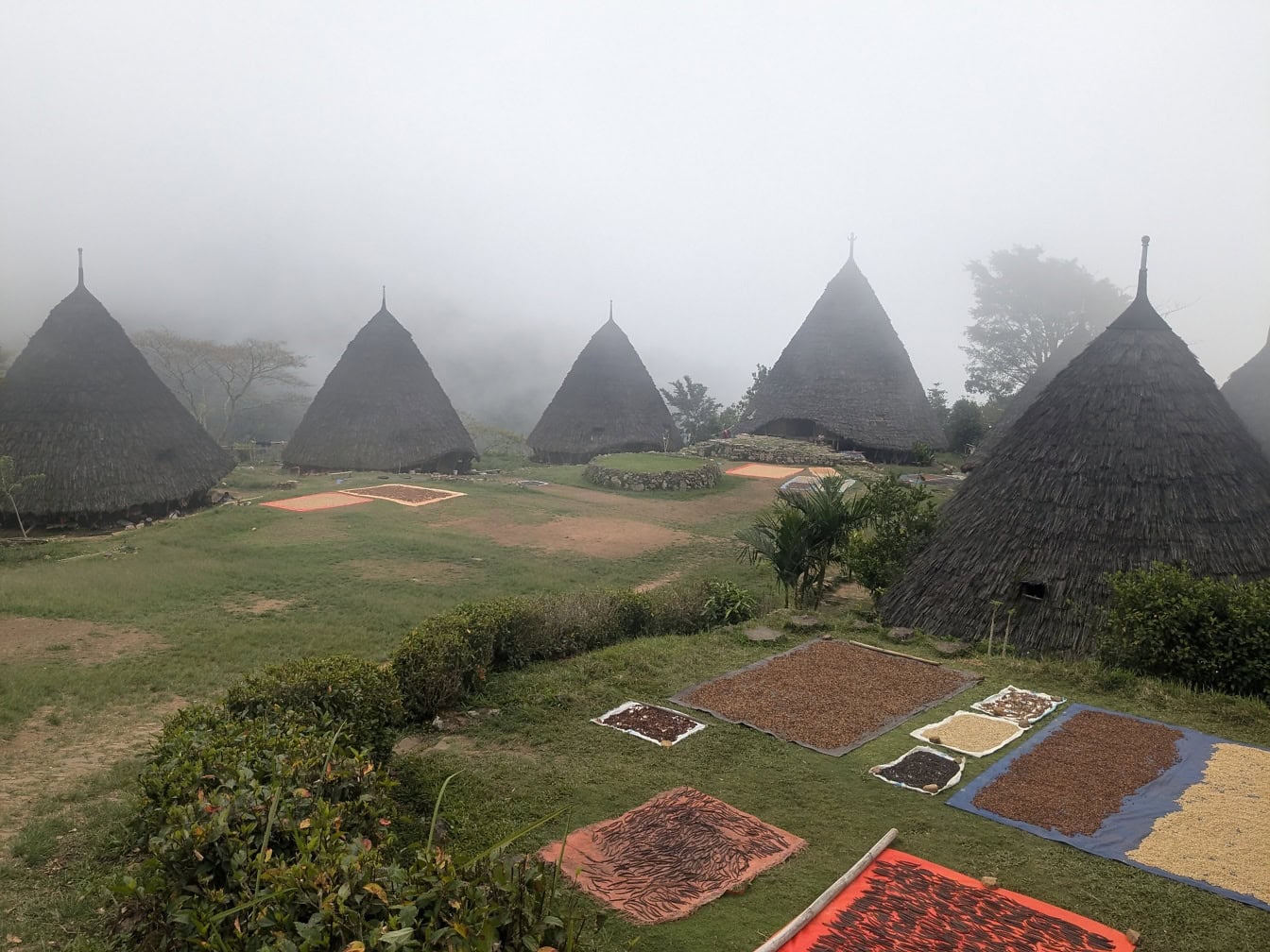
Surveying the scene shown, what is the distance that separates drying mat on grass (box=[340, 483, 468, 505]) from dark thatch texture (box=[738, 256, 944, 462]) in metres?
13.9

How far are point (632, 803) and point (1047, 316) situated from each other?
Result: 4271 cm

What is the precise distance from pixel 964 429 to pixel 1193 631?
24766 mm

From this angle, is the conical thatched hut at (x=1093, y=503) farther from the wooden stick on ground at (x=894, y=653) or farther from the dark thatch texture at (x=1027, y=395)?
the dark thatch texture at (x=1027, y=395)

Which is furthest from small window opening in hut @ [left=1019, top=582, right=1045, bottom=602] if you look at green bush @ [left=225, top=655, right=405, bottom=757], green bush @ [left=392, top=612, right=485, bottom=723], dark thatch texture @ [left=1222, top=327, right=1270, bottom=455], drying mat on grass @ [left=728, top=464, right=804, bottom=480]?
drying mat on grass @ [left=728, top=464, right=804, bottom=480]

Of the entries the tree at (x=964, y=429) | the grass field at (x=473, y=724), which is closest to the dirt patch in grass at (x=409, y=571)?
the grass field at (x=473, y=724)

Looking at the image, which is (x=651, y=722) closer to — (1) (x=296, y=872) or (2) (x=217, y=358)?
(1) (x=296, y=872)

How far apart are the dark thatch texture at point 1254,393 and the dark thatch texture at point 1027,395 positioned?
17.6ft

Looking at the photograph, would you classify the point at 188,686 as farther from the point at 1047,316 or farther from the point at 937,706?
the point at 1047,316

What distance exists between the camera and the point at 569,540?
16.6 m

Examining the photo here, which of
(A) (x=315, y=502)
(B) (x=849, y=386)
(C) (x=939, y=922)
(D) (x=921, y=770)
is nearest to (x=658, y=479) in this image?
(A) (x=315, y=502)

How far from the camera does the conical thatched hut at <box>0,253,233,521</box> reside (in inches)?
698

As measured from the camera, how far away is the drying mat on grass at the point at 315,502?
1859 centimetres

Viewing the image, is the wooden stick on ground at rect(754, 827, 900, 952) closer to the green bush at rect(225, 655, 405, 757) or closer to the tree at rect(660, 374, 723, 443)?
the green bush at rect(225, 655, 405, 757)

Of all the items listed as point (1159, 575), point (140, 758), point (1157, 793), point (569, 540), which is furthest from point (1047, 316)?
point (140, 758)
